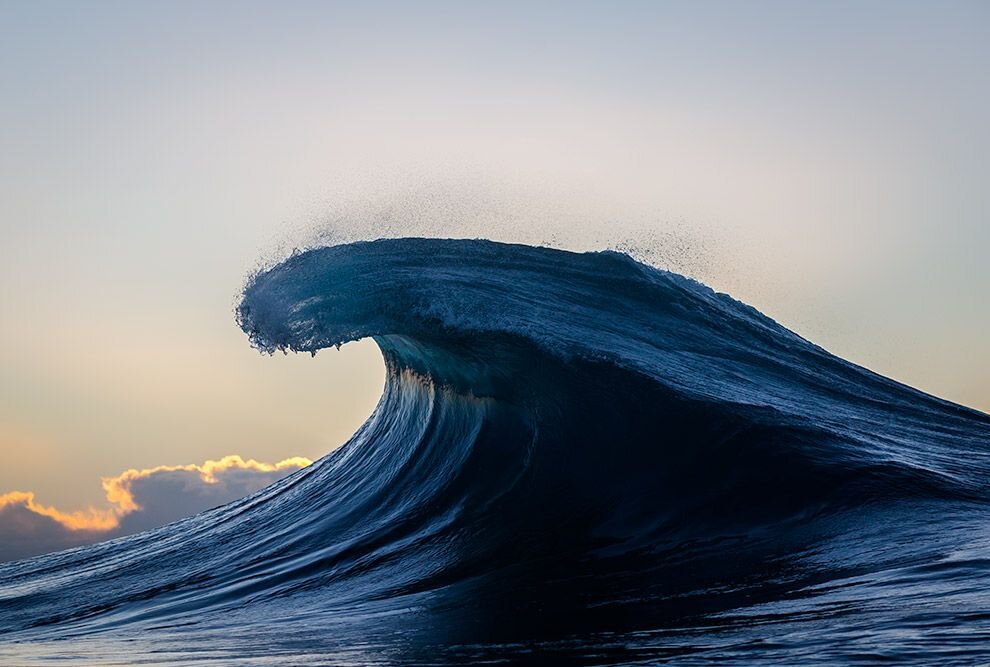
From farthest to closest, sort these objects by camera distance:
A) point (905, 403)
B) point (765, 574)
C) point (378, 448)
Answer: point (378, 448)
point (905, 403)
point (765, 574)

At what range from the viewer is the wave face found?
5055mm

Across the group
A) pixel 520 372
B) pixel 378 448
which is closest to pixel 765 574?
pixel 520 372

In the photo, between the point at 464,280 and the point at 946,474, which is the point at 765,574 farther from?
the point at 464,280

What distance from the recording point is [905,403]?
37.8 ft

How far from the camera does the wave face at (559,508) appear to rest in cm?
505

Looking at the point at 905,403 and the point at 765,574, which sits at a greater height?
the point at 905,403

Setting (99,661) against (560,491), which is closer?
(99,661)

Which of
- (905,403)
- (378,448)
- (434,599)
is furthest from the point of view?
(378,448)

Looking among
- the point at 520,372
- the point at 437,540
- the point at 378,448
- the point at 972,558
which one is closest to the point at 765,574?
the point at 972,558

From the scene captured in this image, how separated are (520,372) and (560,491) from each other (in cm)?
166

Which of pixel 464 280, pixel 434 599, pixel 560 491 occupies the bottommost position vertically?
pixel 434 599

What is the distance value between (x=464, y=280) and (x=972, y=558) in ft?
23.9

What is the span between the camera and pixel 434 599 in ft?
22.1

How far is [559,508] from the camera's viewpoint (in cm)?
880
